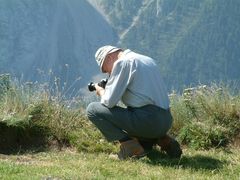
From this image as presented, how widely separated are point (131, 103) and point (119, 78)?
0.31 meters

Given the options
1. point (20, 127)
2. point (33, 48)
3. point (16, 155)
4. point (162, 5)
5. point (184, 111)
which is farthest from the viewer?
point (162, 5)

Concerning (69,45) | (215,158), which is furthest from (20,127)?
(69,45)

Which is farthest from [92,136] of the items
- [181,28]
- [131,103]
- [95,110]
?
[181,28]

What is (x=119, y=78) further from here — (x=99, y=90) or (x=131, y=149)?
(x=131, y=149)

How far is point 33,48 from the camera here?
2950 inches

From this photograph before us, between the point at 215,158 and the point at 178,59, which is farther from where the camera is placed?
the point at 178,59

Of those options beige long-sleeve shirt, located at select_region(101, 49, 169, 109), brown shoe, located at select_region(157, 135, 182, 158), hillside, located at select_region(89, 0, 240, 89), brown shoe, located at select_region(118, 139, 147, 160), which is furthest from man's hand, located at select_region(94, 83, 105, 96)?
hillside, located at select_region(89, 0, 240, 89)

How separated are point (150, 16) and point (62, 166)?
98904 millimetres

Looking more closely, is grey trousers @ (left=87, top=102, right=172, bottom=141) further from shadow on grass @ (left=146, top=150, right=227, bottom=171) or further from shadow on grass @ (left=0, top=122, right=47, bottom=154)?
shadow on grass @ (left=0, top=122, right=47, bottom=154)

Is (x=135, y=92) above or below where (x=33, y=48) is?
above

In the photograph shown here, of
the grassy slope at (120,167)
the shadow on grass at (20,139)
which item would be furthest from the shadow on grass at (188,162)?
the shadow on grass at (20,139)

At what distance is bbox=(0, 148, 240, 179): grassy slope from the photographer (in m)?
5.07

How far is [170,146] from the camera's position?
6391mm

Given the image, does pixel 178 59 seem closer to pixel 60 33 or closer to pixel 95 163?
pixel 60 33
